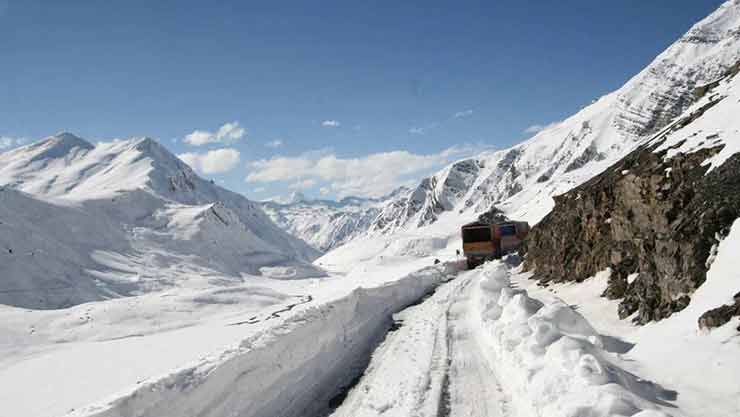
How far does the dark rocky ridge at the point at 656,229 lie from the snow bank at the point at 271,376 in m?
6.71

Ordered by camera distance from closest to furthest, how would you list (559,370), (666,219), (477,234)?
(559,370) < (666,219) < (477,234)

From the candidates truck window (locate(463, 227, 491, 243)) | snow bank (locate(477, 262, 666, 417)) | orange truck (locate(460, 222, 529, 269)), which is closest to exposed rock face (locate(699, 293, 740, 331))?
snow bank (locate(477, 262, 666, 417))

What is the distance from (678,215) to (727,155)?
1664 mm

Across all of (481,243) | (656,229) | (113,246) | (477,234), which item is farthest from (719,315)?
(113,246)

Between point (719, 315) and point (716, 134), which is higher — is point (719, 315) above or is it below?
below

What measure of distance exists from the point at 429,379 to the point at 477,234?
36.2m

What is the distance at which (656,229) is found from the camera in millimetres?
12891

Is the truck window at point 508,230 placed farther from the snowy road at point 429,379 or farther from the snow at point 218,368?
the snowy road at point 429,379

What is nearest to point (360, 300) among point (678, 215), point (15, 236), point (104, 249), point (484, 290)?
point (484, 290)

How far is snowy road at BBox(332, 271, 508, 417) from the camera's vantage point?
26.2 ft

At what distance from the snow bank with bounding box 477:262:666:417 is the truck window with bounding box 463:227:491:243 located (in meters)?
33.0

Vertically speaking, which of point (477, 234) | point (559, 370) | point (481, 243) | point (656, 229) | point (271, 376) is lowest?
point (271, 376)

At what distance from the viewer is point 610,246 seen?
16938 millimetres

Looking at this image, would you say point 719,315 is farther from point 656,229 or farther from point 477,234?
point 477,234
